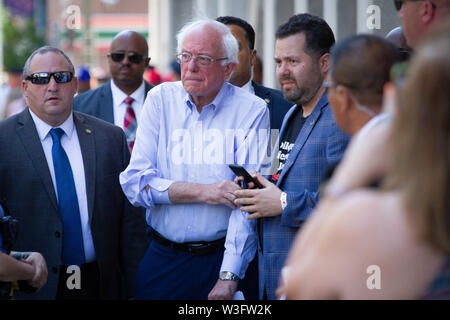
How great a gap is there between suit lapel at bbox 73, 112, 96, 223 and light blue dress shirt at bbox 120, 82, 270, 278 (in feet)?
1.51

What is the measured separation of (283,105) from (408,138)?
3.86m

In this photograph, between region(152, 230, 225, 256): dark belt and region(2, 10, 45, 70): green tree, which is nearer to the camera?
region(152, 230, 225, 256): dark belt

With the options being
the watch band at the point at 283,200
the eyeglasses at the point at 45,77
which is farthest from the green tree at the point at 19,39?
the watch band at the point at 283,200

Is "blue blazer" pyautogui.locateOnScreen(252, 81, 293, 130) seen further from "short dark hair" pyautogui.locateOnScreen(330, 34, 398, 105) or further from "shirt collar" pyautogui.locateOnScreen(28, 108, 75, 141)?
"short dark hair" pyautogui.locateOnScreen(330, 34, 398, 105)

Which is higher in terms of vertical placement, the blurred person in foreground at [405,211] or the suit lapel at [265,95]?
the suit lapel at [265,95]

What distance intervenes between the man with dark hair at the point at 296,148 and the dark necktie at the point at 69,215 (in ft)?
→ 3.98

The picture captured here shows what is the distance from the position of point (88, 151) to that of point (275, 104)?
1.66 m

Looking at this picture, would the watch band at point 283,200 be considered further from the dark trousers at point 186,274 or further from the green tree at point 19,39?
the green tree at point 19,39

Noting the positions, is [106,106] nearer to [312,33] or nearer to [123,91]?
[123,91]

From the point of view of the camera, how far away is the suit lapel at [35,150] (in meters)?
4.27

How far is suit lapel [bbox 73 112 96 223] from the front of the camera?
441cm

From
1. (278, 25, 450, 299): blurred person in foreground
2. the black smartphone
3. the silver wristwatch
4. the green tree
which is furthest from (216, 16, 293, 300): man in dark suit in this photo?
the green tree
